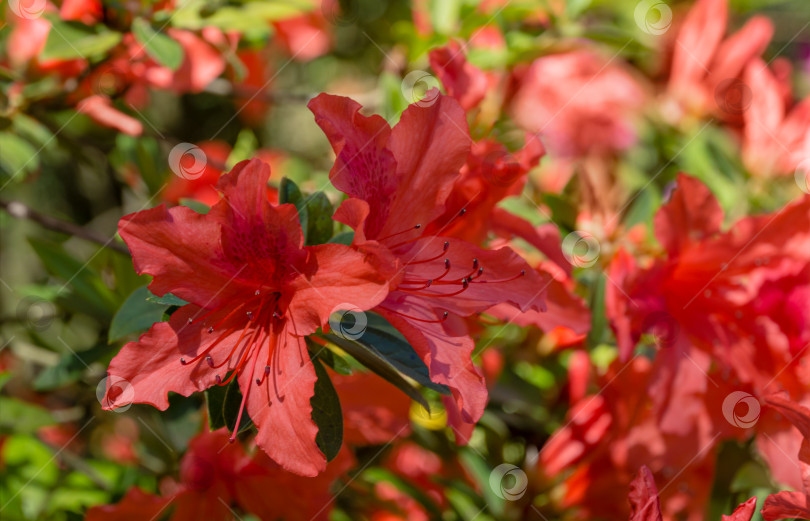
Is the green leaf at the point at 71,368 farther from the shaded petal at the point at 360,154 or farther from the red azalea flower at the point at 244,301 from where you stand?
the shaded petal at the point at 360,154

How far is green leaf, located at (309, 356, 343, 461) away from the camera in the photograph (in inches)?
32.2

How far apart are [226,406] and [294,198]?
24cm

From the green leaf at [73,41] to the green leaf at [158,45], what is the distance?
51 millimetres

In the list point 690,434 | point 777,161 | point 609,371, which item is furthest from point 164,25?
point 777,161

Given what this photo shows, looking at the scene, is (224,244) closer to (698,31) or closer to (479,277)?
(479,277)

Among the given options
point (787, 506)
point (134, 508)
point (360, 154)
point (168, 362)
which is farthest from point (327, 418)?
point (787, 506)

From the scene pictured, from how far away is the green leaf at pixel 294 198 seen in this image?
0.84 metres

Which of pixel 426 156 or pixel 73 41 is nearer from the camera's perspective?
pixel 426 156

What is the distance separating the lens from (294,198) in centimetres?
85

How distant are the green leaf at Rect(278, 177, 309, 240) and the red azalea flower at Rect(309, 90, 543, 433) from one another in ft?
0.24

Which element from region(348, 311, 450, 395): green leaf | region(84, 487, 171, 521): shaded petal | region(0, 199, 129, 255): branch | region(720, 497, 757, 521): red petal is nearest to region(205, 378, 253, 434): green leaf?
region(348, 311, 450, 395): green leaf

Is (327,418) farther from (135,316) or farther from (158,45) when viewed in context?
(158,45)

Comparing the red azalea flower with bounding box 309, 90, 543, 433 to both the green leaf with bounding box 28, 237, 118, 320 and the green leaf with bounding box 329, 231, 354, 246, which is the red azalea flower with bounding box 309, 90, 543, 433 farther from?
the green leaf with bounding box 28, 237, 118, 320

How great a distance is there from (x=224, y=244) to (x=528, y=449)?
2.58 feet
